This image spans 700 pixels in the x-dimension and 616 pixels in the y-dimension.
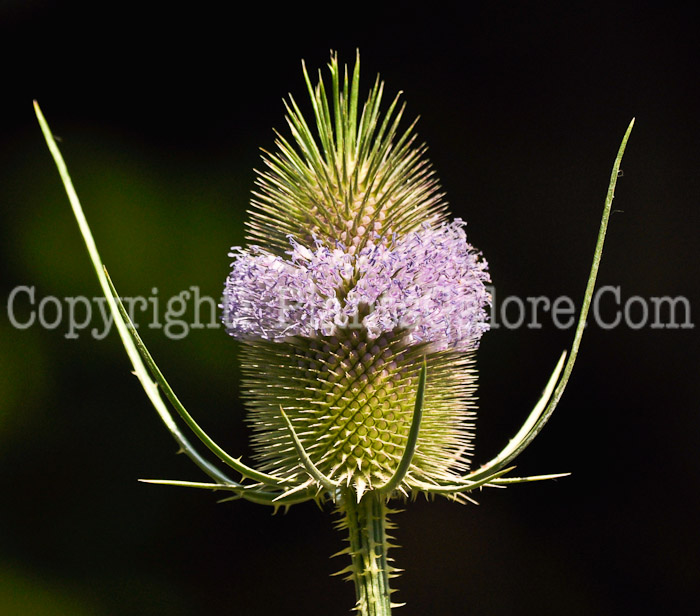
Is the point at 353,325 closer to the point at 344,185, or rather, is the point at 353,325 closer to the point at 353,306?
the point at 353,306

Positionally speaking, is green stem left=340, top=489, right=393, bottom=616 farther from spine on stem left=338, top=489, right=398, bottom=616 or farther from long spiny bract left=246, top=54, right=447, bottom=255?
long spiny bract left=246, top=54, right=447, bottom=255

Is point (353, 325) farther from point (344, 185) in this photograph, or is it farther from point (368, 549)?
point (368, 549)

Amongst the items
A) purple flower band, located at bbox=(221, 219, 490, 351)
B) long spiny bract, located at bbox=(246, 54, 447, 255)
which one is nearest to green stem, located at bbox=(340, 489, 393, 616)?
purple flower band, located at bbox=(221, 219, 490, 351)

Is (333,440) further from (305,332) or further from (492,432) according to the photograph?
(492,432)

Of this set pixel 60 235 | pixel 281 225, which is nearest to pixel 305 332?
pixel 281 225

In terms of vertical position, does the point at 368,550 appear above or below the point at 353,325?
below

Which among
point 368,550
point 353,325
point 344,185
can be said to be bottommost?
point 368,550

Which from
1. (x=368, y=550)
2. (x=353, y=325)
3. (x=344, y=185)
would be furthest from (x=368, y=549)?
(x=344, y=185)
